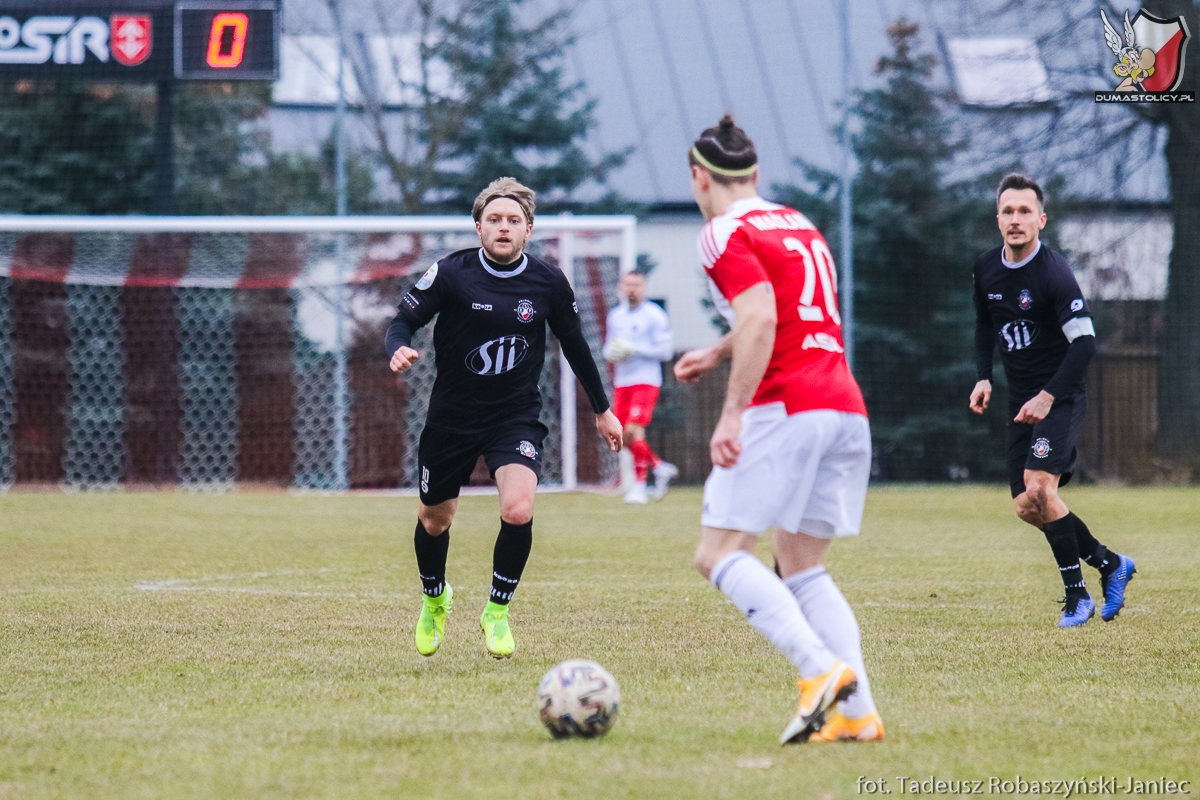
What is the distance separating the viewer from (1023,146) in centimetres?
2053

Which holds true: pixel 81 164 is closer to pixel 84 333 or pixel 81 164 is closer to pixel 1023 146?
pixel 84 333

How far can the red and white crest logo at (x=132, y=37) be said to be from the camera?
1650 centimetres

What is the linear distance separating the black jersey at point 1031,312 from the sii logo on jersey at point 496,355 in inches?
100

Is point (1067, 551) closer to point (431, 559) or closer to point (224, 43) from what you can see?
point (431, 559)

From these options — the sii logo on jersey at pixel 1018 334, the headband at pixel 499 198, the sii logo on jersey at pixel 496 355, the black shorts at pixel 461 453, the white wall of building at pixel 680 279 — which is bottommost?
the black shorts at pixel 461 453

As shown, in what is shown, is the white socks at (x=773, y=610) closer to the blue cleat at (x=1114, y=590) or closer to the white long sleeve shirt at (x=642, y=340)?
the blue cleat at (x=1114, y=590)

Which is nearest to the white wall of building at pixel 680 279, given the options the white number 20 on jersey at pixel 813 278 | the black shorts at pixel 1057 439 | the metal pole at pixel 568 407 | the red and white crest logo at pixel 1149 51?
the metal pole at pixel 568 407

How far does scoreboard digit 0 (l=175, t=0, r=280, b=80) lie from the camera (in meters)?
16.3

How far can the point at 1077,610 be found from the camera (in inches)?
268

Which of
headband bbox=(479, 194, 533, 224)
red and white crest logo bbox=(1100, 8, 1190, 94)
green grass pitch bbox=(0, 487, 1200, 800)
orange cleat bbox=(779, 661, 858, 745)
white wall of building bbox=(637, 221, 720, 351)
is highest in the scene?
red and white crest logo bbox=(1100, 8, 1190, 94)

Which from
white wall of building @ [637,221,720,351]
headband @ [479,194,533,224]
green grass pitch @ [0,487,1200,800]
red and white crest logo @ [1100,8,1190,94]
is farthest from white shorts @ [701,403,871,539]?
red and white crest logo @ [1100,8,1190,94]

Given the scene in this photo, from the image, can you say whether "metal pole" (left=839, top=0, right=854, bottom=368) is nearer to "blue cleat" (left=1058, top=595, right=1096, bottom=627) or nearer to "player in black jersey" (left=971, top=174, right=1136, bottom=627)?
"player in black jersey" (left=971, top=174, right=1136, bottom=627)

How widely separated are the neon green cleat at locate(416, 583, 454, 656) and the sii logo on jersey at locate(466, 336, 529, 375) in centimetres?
97

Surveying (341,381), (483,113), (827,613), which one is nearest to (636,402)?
(341,381)
